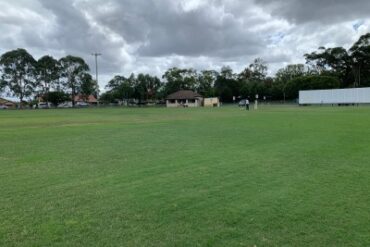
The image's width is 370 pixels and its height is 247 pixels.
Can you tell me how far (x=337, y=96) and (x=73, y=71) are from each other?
6892cm

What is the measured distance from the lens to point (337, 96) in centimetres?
6444

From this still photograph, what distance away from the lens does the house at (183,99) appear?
9557 cm

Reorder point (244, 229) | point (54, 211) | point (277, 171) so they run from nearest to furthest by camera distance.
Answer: point (244, 229), point (54, 211), point (277, 171)

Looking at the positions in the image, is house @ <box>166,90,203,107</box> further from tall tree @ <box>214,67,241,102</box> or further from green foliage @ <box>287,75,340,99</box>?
green foliage @ <box>287,75,340,99</box>

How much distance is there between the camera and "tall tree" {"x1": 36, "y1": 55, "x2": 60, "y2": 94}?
309 feet

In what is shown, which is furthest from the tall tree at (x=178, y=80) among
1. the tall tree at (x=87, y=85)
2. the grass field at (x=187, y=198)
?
the grass field at (x=187, y=198)

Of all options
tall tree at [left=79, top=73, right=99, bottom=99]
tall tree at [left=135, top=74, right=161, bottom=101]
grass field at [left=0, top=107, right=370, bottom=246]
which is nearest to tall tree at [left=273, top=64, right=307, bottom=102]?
tall tree at [left=135, top=74, right=161, bottom=101]

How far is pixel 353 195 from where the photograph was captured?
530cm

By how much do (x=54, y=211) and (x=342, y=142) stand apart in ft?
30.6

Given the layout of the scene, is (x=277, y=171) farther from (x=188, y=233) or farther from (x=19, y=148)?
(x=19, y=148)

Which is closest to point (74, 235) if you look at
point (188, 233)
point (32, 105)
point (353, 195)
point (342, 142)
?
point (188, 233)

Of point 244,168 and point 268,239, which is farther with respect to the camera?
point 244,168

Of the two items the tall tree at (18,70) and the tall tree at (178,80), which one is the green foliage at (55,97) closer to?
the tall tree at (18,70)

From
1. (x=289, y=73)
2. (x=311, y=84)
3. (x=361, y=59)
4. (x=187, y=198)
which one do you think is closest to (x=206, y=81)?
(x=289, y=73)
